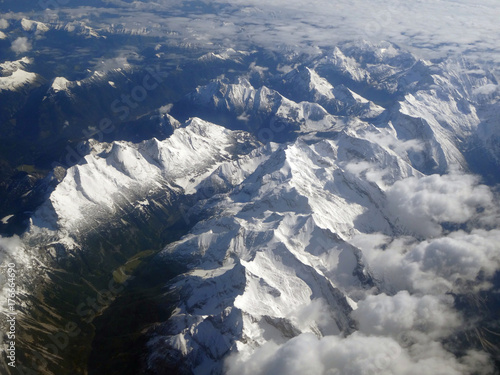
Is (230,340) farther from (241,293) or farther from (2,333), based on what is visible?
(2,333)

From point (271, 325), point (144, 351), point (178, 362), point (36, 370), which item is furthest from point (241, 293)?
point (36, 370)

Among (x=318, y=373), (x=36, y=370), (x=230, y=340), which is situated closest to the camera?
(x=318, y=373)

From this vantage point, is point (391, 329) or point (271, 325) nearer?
point (271, 325)

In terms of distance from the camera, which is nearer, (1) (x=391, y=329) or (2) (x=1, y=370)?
(2) (x=1, y=370)

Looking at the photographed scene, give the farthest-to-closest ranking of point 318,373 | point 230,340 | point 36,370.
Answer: point 36,370 < point 230,340 < point 318,373

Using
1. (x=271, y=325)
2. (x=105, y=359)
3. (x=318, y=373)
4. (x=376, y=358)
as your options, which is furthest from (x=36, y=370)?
(x=376, y=358)

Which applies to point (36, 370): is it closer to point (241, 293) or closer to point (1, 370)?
point (1, 370)

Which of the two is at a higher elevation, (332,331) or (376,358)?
(376,358)

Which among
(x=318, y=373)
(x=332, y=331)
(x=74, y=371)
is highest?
(x=318, y=373)

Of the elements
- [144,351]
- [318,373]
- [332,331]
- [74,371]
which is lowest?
[74,371]
